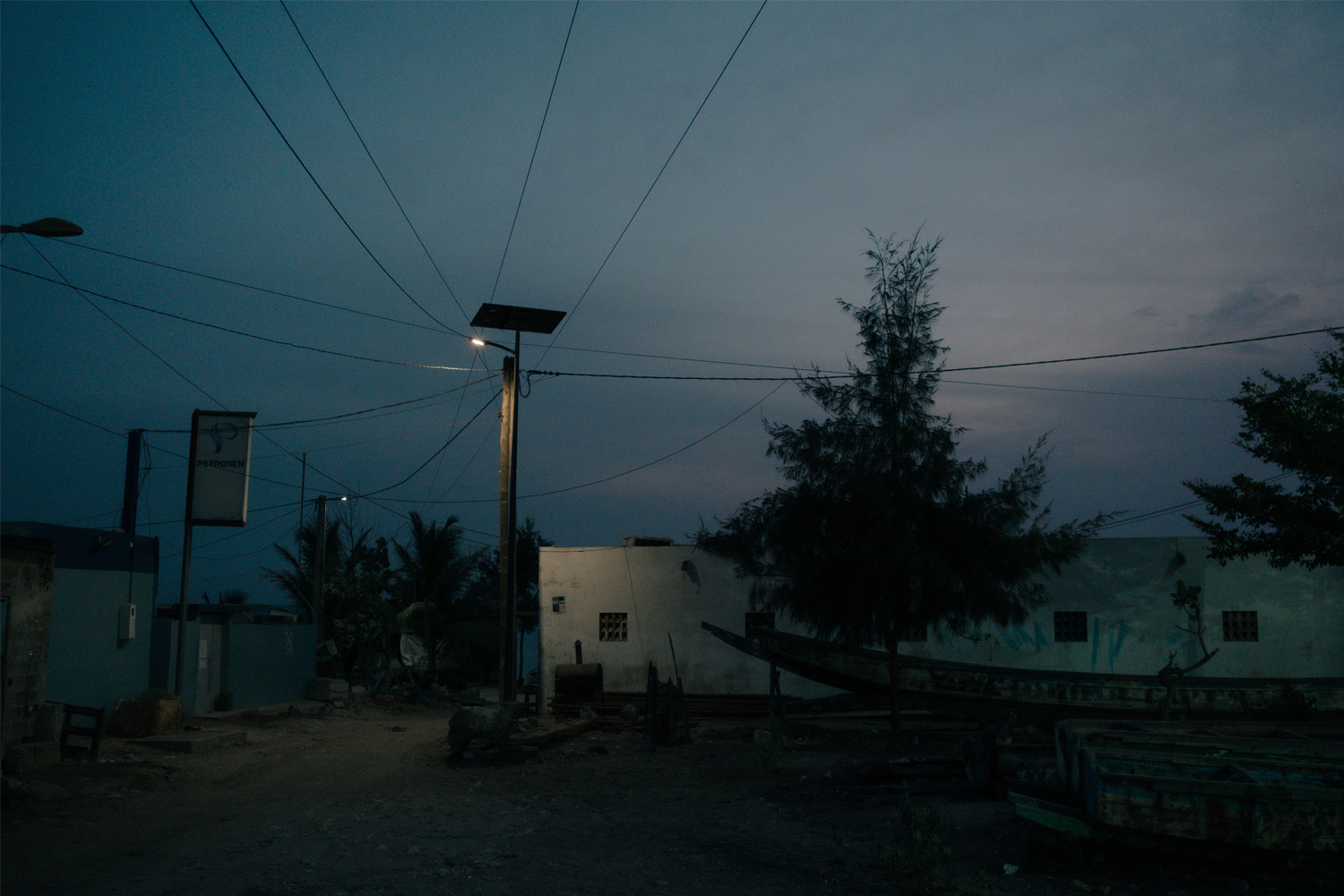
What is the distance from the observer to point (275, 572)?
110ft

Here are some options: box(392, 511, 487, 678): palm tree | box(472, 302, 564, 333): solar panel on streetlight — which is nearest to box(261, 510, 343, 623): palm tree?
box(392, 511, 487, 678): palm tree

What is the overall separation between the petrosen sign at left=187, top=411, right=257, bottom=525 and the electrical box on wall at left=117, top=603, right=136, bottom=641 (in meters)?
2.01

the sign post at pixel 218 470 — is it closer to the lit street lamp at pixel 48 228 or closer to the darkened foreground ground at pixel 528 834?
the darkened foreground ground at pixel 528 834

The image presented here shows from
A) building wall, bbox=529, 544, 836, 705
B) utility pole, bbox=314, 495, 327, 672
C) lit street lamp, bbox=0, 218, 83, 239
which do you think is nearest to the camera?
lit street lamp, bbox=0, 218, 83, 239

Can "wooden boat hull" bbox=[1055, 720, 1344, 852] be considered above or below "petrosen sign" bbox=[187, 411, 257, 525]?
below

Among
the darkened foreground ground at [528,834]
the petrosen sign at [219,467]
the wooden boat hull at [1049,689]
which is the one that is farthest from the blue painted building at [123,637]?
the wooden boat hull at [1049,689]

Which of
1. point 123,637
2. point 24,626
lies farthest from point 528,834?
point 123,637

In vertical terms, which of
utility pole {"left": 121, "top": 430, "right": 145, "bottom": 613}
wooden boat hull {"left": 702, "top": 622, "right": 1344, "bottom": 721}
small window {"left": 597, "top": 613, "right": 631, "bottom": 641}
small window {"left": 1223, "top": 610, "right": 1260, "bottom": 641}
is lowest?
wooden boat hull {"left": 702, "top": 622, "right": 1344, "bottom": 721}

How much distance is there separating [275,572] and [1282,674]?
30.9m

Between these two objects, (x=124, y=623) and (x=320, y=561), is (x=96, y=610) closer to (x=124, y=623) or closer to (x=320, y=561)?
(x=124, y=623)

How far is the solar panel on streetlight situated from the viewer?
18.2 m

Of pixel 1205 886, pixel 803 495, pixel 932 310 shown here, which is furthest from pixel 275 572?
pixel 1205 886

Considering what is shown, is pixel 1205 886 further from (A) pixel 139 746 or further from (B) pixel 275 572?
(B) pixel 275 572

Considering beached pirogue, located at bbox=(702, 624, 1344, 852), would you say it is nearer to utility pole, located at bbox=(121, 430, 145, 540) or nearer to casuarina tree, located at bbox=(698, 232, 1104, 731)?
casuarina tree, located at bbox=(698, 232, 1104, 731)
